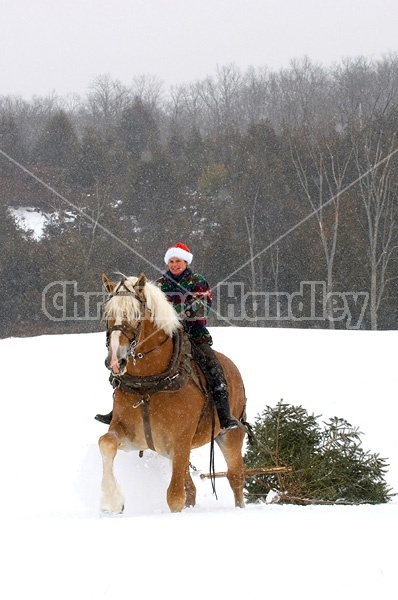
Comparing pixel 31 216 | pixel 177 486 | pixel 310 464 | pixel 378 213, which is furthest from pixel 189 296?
pixel 31 216

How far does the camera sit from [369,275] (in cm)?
3491

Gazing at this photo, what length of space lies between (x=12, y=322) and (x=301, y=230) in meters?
15.7

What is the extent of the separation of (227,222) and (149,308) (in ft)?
109

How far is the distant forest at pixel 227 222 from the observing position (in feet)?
113

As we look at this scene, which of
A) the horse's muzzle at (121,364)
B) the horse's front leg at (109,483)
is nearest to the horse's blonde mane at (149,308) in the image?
the horse's muzzle at (121,364)

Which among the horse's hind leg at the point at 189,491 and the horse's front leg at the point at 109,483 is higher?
the horse's front leg at the point at 109,483

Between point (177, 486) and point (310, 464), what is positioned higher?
point (177, 486)

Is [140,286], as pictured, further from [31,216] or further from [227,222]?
[31,216]

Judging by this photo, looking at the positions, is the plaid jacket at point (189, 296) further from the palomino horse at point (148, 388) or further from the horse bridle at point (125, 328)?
the horse bridle at point (125, 328)

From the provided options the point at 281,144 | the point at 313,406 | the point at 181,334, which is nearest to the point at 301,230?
the point at 281,144

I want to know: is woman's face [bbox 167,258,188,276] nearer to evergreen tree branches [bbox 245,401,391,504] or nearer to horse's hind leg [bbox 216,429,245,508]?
horse's hind leg [bbox 216,429,245,508]

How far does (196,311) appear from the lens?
23.7 feet

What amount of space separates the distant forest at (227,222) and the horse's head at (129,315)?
18969mm

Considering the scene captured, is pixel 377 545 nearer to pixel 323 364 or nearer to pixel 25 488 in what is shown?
pixel 25 488
